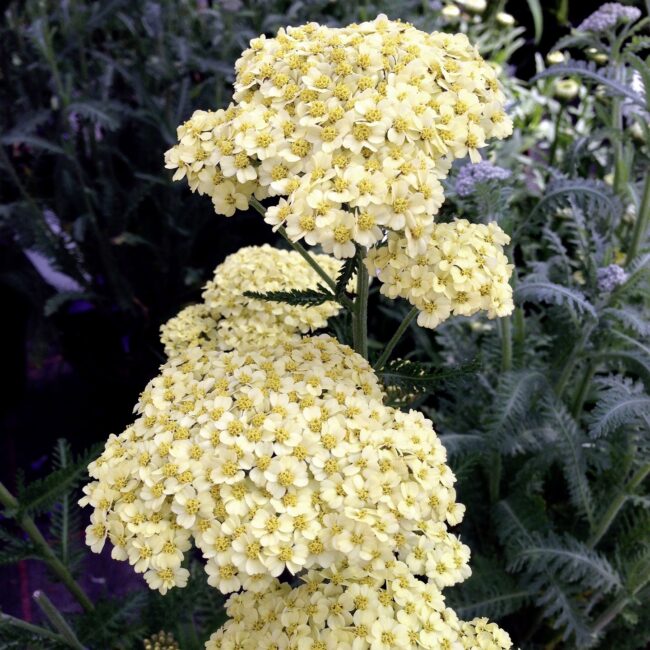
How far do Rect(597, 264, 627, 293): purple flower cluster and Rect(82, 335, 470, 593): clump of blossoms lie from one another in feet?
1.69

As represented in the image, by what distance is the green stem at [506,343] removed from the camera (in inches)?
43.7

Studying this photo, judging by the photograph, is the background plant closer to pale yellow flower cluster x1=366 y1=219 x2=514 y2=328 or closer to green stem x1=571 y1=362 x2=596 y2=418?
green stem x1=571 y1=362 x2=596 y2=418

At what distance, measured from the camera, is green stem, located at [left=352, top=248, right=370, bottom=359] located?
0.75 m

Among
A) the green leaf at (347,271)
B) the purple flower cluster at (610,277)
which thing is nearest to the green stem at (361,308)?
the green leaf at (347,271)

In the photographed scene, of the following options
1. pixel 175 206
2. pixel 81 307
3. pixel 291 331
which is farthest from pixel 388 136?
pixel 81 307

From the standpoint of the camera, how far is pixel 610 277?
1.05 m

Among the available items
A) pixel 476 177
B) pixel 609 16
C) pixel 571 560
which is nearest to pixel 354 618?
Result: pixel 571 560

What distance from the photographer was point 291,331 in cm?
91

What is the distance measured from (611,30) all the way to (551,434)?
2.36ft

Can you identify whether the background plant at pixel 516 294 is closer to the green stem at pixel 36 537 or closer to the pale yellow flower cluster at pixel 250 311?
the green stem at pixel 36 537

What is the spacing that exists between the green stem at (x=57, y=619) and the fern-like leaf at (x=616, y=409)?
691 mm

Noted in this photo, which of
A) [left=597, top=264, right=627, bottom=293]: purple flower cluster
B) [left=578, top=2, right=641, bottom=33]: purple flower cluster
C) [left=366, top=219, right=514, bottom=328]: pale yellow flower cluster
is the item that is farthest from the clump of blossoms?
[left=578, top=2, right=641, bottom=33]: purple flower cluster

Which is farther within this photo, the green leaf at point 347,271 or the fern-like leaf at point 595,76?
the fern-like leaf at point 595,76

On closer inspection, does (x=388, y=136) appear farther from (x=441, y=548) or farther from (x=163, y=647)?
(x=163, y=647)
